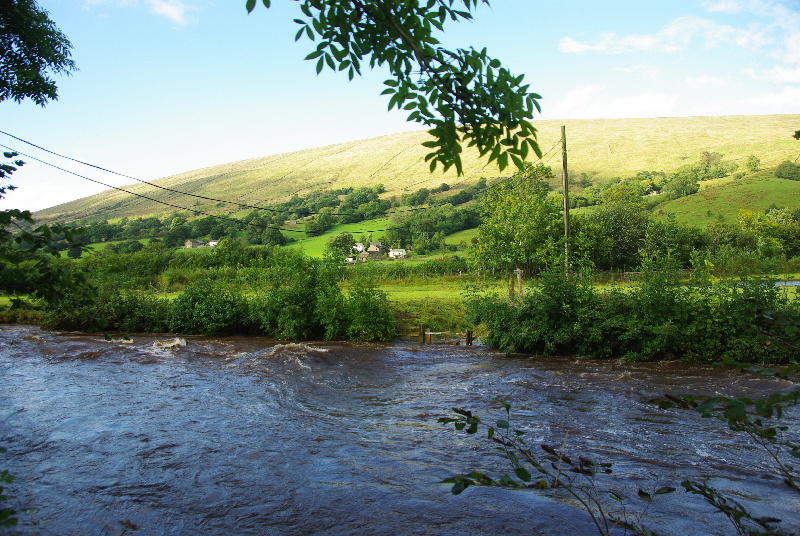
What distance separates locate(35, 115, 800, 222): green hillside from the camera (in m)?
138

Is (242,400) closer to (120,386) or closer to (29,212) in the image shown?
(120,386)

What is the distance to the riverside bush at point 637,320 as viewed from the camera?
56.9ft

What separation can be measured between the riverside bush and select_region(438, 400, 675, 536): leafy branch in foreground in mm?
10609

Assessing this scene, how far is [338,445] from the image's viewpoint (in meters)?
9.87

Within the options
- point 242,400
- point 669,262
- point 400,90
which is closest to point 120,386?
point 242,400

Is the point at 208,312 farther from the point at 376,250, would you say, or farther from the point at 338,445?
the point at 376,250

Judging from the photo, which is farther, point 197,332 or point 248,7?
point 197,332

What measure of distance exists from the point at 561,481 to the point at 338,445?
6066 mm

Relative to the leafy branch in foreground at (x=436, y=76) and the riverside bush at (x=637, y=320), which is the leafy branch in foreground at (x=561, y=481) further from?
the riverside bush at (x=637, y=320)

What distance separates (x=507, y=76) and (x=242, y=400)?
12.4 m

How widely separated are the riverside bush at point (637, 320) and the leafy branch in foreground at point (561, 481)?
10.6 meters

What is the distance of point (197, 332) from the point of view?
90.6 feet

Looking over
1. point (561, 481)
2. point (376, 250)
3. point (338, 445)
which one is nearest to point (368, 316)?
point (338, 445)

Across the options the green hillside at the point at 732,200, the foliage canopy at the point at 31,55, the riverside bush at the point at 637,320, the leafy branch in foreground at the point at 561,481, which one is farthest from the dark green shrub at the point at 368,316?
the green hillside at the point at 732,200
